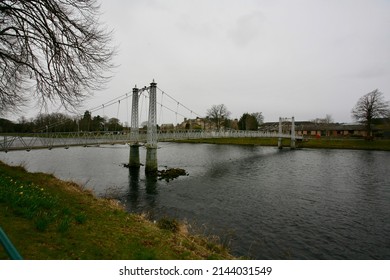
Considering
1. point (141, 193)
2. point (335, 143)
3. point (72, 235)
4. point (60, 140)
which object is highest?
point (60, 140)

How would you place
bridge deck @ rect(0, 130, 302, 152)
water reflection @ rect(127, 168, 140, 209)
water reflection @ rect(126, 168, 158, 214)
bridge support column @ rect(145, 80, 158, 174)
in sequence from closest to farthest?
water reflection @ rect(126, 168, 158, 214), water reflection @ rect(127, 168, 140, 209), bridge deck @ rect(0, 130, 302, 152), bridge support column @ rect(145, 80, 158, 174)

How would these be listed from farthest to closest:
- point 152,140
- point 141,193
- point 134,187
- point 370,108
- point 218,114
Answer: point 218,114 < point 370,108 < point 152,140 < point 134,187 < point 141,193

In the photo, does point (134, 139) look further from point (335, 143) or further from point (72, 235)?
point (335, 143)

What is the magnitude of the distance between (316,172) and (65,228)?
98.5 ft

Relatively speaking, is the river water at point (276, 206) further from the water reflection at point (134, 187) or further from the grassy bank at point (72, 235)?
the grassy bank at point (72, 235)

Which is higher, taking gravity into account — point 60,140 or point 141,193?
point 60,140

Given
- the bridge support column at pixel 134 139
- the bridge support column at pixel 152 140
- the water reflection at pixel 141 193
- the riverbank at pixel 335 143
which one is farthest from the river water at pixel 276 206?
the riverbank at pixel 335 143

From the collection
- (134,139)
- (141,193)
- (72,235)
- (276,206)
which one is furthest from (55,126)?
(72,235)

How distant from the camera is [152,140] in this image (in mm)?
32438

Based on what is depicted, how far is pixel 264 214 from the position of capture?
15.4 metres

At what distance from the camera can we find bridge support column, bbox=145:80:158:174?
30.7 meters

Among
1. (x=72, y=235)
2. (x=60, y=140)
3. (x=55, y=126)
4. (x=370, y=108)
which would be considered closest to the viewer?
(x=72, y=235)

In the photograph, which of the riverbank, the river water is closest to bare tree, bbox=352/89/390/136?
the riverbank

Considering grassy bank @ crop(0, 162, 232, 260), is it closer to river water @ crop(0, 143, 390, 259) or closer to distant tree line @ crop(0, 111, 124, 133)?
river water @ crop(0, 143, 390, 259)
